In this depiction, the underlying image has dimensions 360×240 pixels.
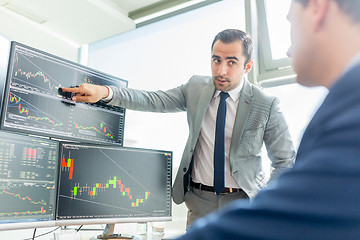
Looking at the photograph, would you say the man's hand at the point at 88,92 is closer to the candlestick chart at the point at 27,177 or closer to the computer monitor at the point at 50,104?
the computer monitor at the point at 50,104

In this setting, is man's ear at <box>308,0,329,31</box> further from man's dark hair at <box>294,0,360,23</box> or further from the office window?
the office window

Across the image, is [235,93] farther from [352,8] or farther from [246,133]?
[352,8]

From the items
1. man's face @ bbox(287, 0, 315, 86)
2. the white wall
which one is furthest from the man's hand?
the white wall

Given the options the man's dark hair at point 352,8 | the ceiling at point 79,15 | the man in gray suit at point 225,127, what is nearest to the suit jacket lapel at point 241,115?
the man in gray suit at point 225,127

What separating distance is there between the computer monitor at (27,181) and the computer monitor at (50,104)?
84 mm

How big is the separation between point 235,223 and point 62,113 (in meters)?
1.33

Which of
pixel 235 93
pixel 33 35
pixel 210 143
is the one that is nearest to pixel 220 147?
pixel 210 143

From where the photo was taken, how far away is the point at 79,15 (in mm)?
3264

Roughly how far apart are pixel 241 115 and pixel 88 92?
750 millimetres

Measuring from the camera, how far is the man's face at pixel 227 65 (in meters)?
1.79

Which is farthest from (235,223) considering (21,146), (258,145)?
(258,145)

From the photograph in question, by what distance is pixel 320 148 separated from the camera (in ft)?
1.08

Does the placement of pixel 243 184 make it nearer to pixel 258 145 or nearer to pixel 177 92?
pixel 258 145

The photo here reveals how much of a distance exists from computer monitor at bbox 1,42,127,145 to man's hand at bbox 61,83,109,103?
0.11 ft
